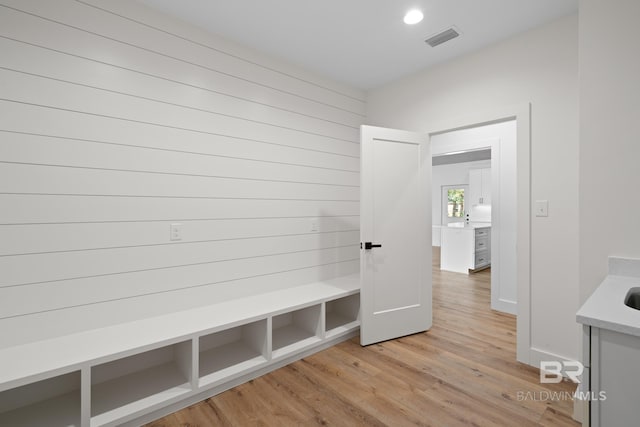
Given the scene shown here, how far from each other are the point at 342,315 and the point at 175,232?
1941mm

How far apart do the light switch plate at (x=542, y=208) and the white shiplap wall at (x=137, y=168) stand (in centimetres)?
197

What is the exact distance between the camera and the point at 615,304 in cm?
121

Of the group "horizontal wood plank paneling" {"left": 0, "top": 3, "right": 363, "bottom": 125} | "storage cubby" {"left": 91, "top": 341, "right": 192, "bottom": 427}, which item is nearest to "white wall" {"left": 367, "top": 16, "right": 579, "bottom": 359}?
"horizontal wood plank paneling" {"left": 0, "top": 3, "right": 363, "bottom": 125}

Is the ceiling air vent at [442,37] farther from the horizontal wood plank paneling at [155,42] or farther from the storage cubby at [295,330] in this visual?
the storage cubby at [295,330]

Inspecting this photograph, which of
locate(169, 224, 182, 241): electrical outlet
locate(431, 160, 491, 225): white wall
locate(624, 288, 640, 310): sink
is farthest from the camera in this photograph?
locate(431, 160, 491, 225): white wall

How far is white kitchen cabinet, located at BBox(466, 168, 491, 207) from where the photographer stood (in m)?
7.52

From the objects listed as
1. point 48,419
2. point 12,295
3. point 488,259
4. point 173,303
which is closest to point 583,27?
point 173,303

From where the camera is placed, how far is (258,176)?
289 cm

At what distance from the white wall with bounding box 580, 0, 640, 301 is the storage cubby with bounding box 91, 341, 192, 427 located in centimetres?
255

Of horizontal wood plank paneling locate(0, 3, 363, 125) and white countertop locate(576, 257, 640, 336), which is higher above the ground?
horizontal wood plank paneling locate(0, 3, 363, 125)

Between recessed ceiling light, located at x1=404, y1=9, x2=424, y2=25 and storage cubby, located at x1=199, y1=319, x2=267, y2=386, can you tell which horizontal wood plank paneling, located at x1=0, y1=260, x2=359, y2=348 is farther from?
recessed ceiling light, located at x1=404, y1=9, x2=424, y2=25

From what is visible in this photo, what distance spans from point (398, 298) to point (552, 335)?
48.0 inches

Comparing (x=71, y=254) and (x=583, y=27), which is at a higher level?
(x=583, y=27)

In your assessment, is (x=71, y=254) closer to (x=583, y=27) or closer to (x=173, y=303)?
(x=173, y=303)
